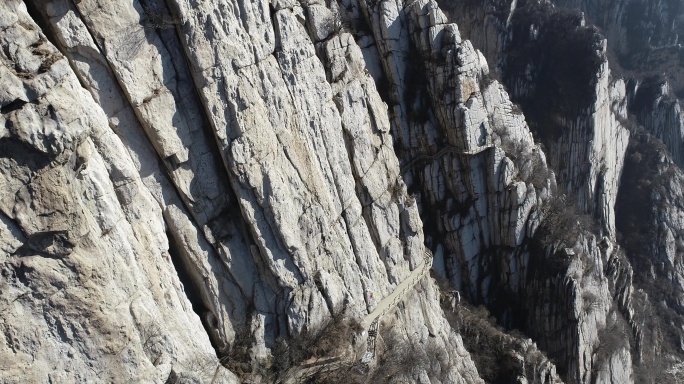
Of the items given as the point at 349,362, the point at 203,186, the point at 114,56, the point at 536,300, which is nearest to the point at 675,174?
the point at 536,300

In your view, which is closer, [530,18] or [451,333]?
[451,333]

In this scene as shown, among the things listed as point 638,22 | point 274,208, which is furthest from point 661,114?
point 274,208

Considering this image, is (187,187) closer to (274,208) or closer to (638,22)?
(274,208)

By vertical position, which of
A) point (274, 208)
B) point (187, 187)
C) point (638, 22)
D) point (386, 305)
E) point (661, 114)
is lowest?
point (386, 305)

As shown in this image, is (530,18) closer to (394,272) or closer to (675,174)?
(675,174)

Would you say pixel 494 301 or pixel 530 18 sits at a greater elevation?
pixel 530 18

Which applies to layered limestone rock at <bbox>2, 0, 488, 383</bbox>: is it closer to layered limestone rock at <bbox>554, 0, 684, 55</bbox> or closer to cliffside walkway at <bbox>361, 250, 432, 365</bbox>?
cliffside walkway at <bbox>361, 250, 432, 365</bbox>

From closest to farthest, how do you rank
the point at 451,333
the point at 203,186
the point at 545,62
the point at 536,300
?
the point at 203,186 → the point at 451,333 → the point at 536,300 → the point at 545,62

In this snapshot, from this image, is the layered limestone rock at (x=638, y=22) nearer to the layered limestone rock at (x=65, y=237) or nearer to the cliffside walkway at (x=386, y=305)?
the cliffside walkway at (x=386, y=305)

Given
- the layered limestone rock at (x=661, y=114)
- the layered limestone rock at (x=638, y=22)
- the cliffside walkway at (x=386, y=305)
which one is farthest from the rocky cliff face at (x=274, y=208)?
the layered limestone rock at (x=638, y=22)
